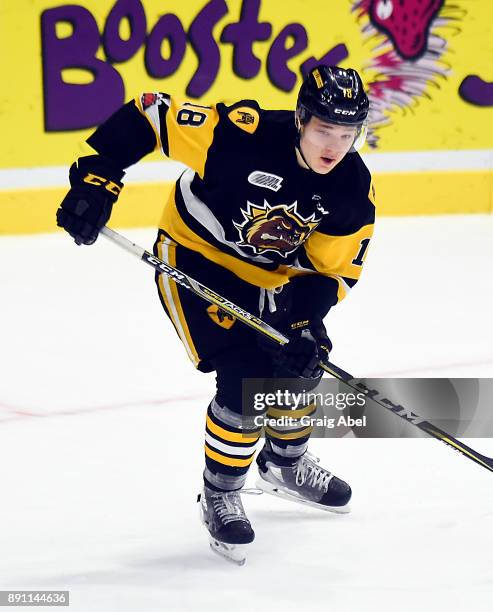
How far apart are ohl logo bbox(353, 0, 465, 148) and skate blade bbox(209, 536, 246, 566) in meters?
3.77

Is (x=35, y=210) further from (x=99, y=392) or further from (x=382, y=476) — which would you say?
(x=382, y=476)

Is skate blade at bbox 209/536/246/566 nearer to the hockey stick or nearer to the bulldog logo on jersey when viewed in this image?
the hockey stick

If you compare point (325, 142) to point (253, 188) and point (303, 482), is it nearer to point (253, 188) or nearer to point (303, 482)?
point (253, 188)

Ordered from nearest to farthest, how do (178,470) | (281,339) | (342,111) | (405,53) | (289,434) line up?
(342,111) → (281,339) → (289,434) → (178,470) → (405,53)

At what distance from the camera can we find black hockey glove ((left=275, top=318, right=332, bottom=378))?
2.36m

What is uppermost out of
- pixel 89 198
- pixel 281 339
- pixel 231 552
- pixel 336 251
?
pixel 89 198

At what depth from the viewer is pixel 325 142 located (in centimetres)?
226

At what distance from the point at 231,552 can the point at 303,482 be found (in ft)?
1.34

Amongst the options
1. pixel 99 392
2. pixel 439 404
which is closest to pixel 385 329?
pixel 439 404

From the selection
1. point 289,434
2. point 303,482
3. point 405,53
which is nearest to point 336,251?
point 289,434

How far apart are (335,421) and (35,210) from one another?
2.75m

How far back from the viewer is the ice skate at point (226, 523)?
2.41 metres

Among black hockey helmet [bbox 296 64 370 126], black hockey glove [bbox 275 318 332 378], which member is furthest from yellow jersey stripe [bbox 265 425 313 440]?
black hockey helmet [bbox 296 64 370 126]

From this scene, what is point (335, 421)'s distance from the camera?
3.19m
